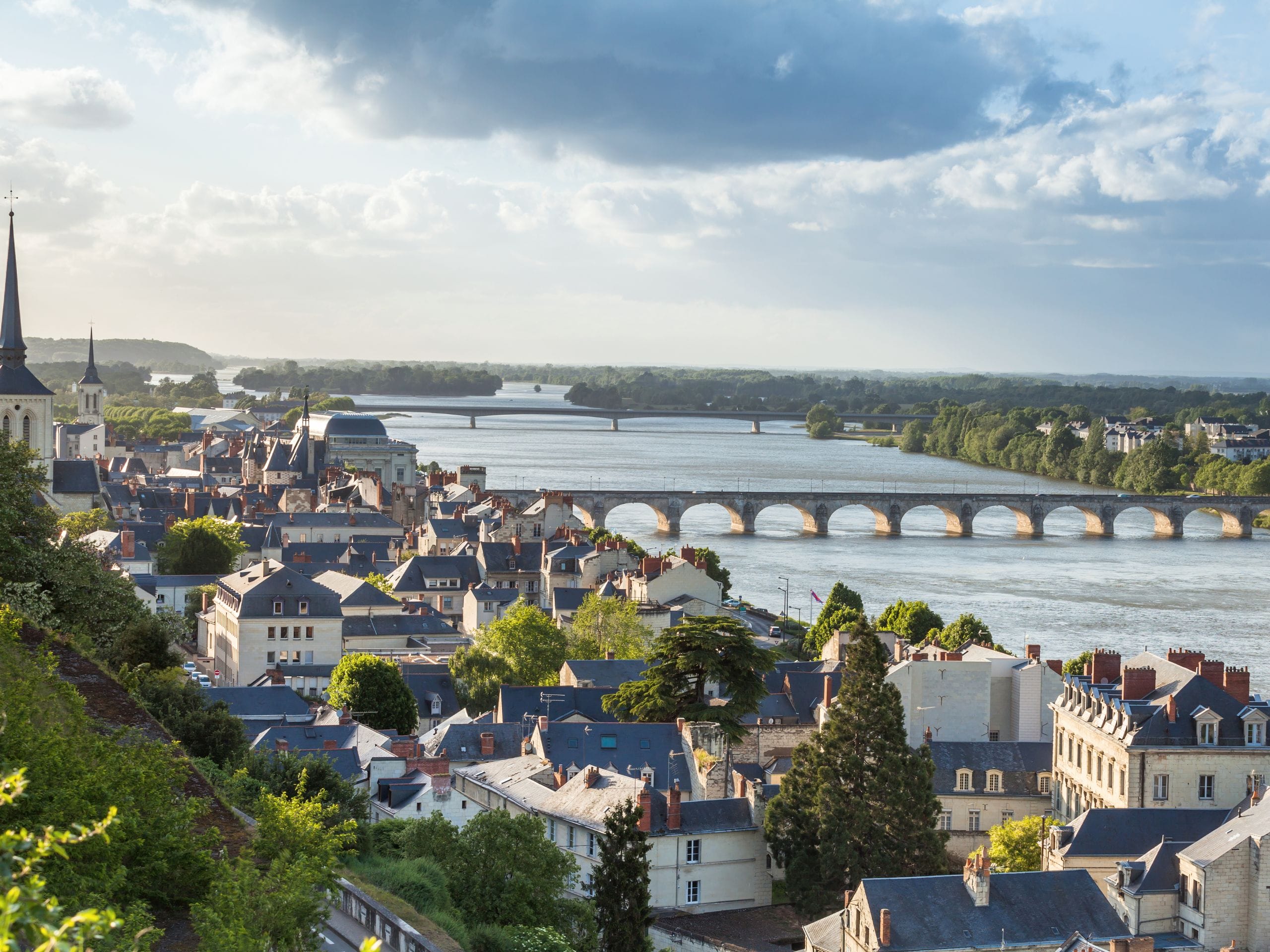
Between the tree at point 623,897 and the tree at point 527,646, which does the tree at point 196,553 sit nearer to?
the tree at point 527,646

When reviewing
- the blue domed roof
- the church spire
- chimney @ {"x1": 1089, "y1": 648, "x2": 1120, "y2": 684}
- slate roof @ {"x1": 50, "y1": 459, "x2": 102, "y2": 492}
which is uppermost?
the church spire

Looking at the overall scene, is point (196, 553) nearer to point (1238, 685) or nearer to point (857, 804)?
point (857, 804)

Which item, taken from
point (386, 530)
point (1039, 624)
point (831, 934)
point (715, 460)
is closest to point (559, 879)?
point (831, 934)


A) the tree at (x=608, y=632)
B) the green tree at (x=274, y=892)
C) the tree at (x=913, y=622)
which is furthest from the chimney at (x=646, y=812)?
the tree at (x=913, y=622)

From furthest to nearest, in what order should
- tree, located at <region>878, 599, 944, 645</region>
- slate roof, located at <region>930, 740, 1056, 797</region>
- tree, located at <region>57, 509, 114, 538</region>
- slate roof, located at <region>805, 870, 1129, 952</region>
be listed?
tree, located at <region>878, 599, 944, 645</region>
tree, located at <region>57, 509, 114, 538</region>
slate roof, located at <region>930, 740, 1056, 797</region>
slate roof, located at <region>805, 870, 1129, 952</region>

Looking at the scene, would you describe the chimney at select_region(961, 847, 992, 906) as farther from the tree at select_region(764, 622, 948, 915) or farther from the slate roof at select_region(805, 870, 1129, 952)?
the tree at select_region(764, 622, 948, 915)

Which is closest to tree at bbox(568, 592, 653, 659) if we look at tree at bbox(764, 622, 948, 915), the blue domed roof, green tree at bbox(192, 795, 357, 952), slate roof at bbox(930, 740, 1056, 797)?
slate roof at bbox(930, 740, 1056, 797)

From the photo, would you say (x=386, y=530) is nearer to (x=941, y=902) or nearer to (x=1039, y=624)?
(x=1039, y=624)

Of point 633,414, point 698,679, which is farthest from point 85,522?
point 633,414
